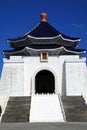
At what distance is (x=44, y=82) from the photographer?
32.7 metres

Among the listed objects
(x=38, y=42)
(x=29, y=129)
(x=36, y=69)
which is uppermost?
(x=38, y=42)

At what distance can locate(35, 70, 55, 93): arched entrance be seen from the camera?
3212 cm

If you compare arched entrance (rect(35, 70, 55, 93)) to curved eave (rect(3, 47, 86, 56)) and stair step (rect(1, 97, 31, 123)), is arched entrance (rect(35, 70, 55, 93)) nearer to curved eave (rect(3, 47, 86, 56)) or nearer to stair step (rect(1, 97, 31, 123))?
curved eave (rect(3, 47, 86, 56))

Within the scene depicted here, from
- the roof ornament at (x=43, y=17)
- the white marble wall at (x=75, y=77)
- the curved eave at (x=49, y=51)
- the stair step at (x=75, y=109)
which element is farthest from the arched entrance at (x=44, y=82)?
the roof ornament at (x=43, y=17)

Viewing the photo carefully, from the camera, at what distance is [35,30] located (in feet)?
108

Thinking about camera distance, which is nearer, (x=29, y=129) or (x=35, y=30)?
(x=29, y=129)

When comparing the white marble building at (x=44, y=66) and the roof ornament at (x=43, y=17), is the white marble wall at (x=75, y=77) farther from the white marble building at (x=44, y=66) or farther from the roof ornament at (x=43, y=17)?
the roof ornament at (x=43, y=17)

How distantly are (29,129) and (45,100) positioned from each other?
10.7 m

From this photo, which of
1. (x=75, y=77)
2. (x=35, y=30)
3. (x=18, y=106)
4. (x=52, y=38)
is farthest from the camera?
(x=35, y=30)

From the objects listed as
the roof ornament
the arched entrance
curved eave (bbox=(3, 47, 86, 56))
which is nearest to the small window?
curved eave (bbox=(3, 47, 86, 56))

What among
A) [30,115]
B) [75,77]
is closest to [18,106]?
[30,115]

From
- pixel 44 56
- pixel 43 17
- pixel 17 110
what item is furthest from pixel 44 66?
pixel 17 110

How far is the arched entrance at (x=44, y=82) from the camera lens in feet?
105

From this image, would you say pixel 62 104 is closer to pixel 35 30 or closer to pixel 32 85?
pixel 32 85
